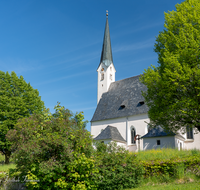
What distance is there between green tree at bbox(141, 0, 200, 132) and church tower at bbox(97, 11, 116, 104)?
22.0 meters

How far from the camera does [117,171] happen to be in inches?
366

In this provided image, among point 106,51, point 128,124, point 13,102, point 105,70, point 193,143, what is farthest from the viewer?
point 106,51

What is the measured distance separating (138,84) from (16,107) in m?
19.0

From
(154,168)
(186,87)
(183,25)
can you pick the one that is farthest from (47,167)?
(183,25)

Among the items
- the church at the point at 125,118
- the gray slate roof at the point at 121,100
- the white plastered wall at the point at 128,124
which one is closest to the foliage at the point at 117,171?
the church at the point at 125,118

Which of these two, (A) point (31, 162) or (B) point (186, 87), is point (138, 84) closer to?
(B) point (186, 87)

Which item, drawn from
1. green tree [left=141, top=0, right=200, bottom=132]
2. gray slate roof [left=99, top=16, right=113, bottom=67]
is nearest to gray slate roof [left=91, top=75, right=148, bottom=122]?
gray slate roof [left=99, top=16, right=113, bottom=67]

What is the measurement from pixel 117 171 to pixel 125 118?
21971 millimetres

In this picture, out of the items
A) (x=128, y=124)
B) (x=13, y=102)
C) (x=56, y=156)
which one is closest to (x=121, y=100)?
(x=128, y=124)

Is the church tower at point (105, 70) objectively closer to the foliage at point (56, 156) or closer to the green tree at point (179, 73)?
the green tree at point (179, 73)

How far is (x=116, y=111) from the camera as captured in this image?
32906 millimetres

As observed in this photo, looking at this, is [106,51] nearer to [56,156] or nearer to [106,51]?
[106,51]

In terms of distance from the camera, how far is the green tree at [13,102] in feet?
83.7

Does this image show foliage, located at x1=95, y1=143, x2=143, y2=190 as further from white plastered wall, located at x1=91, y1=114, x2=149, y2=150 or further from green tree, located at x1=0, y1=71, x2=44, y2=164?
white plastered wall, located at x1=91, y1=114, x2=149, y2=150
